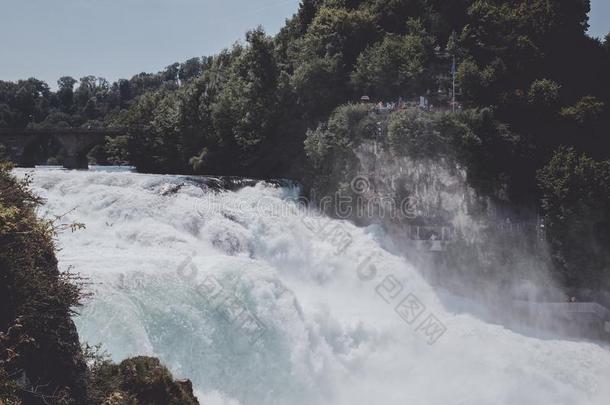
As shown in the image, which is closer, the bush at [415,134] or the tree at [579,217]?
the tree at [579,217]

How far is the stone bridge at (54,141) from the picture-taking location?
3488cm

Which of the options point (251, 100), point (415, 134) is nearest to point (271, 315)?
point (415, 134)

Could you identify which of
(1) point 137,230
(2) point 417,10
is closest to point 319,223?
(1) point 137,230

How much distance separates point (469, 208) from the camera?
838 inches

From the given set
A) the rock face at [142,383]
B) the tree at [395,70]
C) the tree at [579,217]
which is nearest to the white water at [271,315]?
the rock face at [142,383]

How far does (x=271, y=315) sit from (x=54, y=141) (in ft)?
94.6

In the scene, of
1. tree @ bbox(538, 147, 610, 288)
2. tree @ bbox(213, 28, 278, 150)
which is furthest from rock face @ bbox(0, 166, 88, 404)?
tree @ bbox(213, 28, 278, 150)

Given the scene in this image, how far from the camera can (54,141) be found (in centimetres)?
3666

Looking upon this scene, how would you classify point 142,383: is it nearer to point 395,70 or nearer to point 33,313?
point 33,313

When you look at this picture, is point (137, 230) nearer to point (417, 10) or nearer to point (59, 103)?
point (417, 10)

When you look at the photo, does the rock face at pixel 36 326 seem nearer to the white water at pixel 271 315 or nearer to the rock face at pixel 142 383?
the rock face at pixel 142 383

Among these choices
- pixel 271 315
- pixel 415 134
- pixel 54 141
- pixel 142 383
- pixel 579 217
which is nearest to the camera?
pixel 142 383

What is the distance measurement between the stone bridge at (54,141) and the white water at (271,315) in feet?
56.5

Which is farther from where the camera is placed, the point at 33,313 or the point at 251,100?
the point at 251,100
